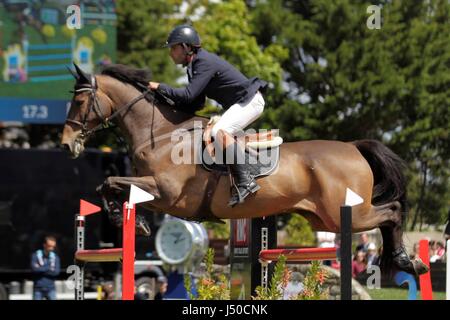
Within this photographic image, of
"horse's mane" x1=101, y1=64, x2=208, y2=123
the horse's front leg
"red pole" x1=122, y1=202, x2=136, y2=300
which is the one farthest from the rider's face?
"red pole" x1=122, y1=202, x2=136, y2=300

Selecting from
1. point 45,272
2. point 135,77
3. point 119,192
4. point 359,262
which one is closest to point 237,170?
point 119,192

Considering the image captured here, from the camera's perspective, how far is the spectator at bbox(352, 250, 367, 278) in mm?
13347

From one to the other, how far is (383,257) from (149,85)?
2413 mm

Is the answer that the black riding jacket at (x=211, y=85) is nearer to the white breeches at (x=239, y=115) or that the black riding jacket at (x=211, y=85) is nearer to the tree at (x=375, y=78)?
the white breeches at (x=239, y=115)

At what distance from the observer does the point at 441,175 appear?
65.0 feet

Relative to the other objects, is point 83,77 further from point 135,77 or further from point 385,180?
point 385,180

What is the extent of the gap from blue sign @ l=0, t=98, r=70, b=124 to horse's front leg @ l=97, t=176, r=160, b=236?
1149cm

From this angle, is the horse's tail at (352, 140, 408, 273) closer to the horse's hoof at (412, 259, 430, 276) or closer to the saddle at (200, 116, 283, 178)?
the horse's hoof at (412, 259, 430, 276)

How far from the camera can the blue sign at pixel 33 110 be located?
1906 centimetres

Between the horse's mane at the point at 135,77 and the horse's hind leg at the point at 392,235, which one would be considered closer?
the horse's hind leg at the point at 392,235

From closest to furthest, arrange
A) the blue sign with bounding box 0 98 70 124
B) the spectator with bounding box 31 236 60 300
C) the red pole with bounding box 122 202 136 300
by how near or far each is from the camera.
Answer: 1. the red pole with bounding box 122 202 136 300
2. the spectator with bounding box 31 236 60 300
3. the blue sign with bounding box 0 98 70 124

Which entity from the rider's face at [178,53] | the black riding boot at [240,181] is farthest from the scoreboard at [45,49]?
the black riding boot at [240,181]

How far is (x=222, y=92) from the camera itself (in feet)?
26.4
